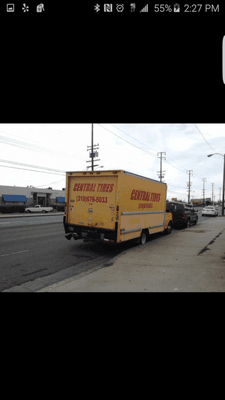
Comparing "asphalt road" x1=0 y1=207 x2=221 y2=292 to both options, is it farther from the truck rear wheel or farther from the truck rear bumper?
the truck rear bumper

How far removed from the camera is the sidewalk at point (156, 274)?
16.5 ft

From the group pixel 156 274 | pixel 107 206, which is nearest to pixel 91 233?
pixel 107 206

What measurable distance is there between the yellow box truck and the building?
32017mm

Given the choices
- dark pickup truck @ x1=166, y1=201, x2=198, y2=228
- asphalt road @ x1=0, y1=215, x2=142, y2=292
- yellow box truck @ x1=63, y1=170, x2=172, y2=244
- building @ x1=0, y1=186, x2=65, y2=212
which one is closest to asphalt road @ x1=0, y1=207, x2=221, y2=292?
asphalt road @ x1=0, y1=215, x2=142, y2=292

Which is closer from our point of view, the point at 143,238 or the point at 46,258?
the point at 46,258

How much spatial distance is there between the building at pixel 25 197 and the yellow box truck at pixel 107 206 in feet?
105

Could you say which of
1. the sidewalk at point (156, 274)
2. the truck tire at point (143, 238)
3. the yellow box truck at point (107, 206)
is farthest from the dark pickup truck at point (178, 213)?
the sidewalk at point (156, 274)

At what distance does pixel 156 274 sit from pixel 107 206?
365 cm

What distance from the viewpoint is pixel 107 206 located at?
9.15 m

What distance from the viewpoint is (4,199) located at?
44531mm
